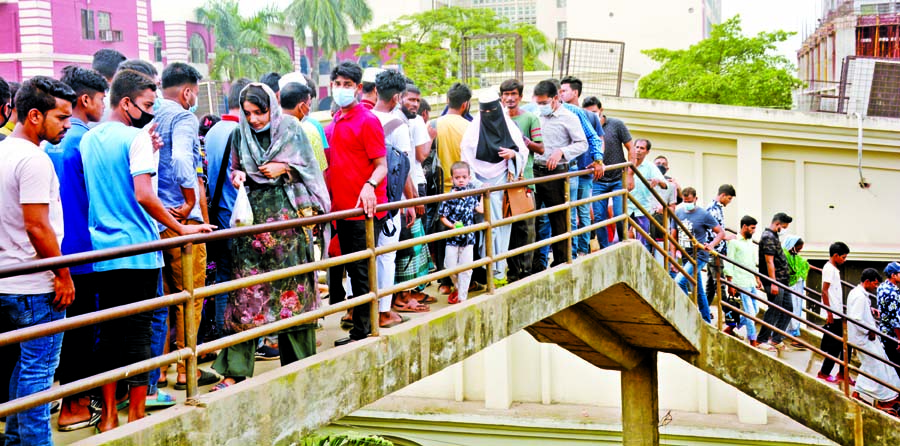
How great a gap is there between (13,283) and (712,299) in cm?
1071

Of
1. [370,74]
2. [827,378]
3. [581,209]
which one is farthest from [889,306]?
[370,74]

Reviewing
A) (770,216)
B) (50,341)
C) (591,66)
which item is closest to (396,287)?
(50,341)

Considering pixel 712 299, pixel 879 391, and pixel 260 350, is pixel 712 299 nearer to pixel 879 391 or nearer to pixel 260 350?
pixel 879 391

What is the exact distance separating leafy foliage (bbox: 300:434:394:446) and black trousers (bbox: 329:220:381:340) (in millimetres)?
8984

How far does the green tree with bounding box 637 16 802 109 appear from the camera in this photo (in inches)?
1396

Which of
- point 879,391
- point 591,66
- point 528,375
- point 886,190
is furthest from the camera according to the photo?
point 591,66

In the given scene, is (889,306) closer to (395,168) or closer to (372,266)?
(395,168)

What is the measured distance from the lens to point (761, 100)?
116 ft

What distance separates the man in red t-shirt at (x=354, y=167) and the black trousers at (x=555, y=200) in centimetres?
233

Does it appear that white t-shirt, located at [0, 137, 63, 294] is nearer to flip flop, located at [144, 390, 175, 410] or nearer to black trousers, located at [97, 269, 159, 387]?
black trousers, located at [97, 269, 159, 387]

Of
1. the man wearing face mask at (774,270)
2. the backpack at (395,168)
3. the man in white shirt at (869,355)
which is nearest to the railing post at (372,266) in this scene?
the backpack at (395,168)

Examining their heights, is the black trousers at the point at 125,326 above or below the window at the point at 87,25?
below

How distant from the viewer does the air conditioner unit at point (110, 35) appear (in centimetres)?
3972

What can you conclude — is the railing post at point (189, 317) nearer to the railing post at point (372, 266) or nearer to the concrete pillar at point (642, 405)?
the railing post at point (372, 266)
